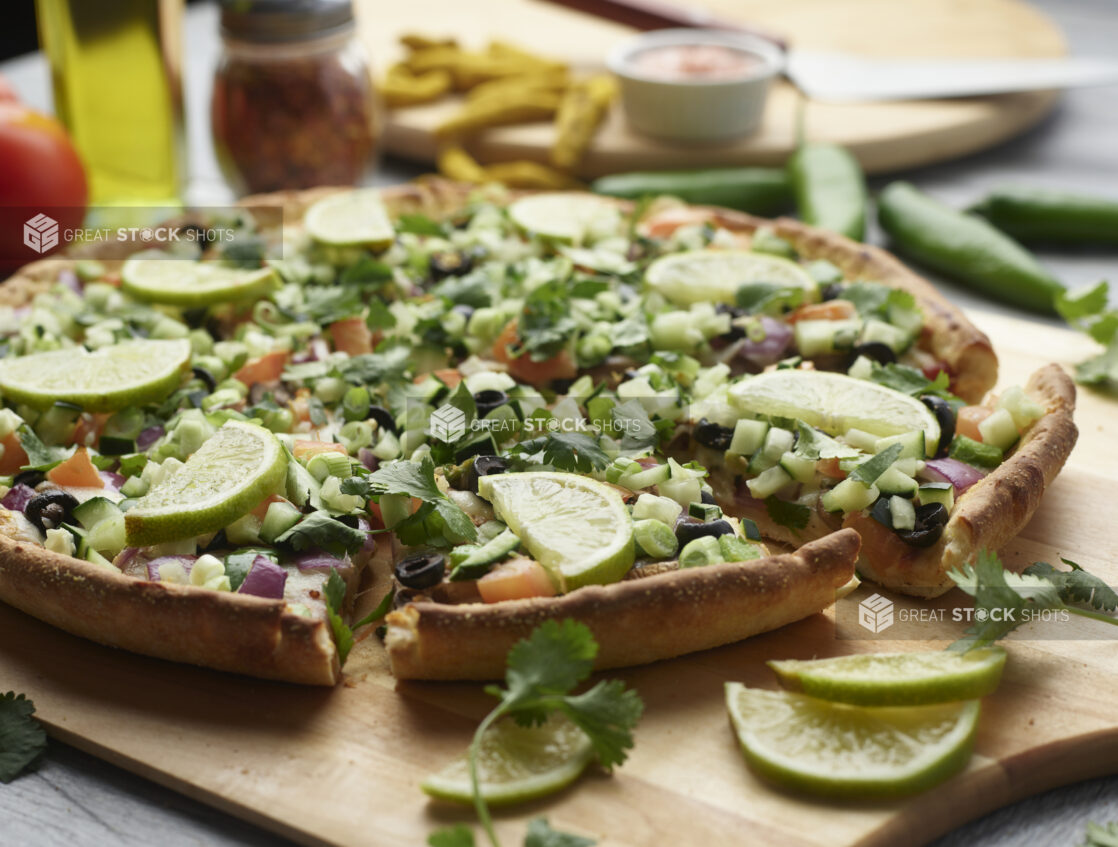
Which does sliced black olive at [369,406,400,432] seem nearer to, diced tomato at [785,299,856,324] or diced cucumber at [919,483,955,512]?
diced tomato at [785,299,856,324]

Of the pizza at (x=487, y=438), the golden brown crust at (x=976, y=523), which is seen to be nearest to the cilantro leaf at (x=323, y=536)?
the pizza at (x=487, y=438)

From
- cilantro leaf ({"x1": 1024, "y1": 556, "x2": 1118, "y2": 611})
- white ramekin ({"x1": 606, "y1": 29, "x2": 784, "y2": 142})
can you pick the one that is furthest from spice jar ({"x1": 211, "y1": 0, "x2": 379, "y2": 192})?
cilantro leaf ({"x1": 1024, "y1": 556, "x2": 1118, "y2": 611})

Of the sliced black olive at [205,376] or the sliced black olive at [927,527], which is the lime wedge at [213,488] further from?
the sliced black olive at [927,527]

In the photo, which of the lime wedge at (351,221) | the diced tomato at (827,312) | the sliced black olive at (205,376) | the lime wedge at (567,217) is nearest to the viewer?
the sliced black olive at (205,376)

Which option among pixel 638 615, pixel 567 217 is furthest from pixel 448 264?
pixel 638 615

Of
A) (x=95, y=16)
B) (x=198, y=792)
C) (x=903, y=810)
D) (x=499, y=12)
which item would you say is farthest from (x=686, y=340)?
(x=499, y=12)

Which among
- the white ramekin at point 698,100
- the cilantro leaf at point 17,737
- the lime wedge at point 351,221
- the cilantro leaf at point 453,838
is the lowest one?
the cilantro leaf at point 17,737

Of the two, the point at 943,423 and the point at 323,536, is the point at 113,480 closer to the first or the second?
the point at 323,536
